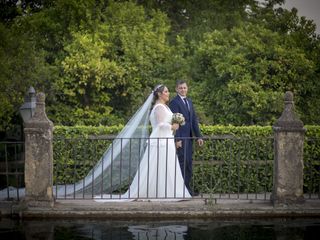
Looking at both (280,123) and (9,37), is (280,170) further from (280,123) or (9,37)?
(9,37)

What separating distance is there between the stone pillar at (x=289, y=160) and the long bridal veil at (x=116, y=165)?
2544mm

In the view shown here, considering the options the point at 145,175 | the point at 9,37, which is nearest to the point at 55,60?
the point at 9,37

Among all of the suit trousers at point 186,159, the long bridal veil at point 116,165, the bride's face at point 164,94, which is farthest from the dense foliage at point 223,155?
the bride's face at point 164,94

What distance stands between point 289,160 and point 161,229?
260cm

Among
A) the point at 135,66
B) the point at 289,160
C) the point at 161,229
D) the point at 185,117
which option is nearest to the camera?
the point at 161,229

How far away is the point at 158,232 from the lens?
8.06 metres

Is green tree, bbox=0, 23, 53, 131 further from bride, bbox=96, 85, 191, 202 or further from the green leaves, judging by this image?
bride, bbox=96, 85, 191, 202

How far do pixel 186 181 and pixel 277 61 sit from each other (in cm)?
615

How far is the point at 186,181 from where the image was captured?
34.4 feet

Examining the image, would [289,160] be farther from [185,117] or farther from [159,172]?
[159,172]

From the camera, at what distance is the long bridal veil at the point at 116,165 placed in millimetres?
10203

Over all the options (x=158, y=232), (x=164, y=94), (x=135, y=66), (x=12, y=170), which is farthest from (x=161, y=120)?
(x=12, y=170)

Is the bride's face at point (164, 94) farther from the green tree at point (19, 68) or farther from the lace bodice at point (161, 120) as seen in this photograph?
the green tree at point (19, 68)

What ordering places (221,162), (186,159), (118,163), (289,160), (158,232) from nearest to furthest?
(158,232) < (289,160) < (118,163) < (186,159) < (221,162)
